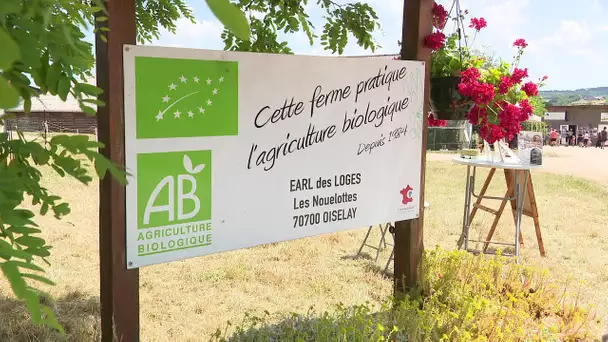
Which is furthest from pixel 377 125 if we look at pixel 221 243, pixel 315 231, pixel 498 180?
pixel 498 180

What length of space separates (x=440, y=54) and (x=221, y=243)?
1927 millimetres

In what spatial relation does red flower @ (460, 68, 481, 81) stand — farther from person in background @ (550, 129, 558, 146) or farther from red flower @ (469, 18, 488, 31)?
person in background @ (550, 129, 558, 146)

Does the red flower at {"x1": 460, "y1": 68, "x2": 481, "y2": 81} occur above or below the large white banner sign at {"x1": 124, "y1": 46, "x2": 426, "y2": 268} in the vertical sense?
above

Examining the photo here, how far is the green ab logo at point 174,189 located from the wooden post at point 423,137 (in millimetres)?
1431

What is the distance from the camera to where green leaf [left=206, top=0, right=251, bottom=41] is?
0.45 meters

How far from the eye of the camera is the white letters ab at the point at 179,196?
221 cm

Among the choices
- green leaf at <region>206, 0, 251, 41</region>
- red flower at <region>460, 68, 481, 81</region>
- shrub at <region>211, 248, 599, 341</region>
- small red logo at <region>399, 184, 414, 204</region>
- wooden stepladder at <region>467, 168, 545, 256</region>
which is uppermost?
red flower at <region>460, 68, 481, 81</region>

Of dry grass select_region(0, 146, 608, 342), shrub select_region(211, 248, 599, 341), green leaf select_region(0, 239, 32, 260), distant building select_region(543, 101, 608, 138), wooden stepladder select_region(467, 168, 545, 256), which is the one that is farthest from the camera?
distant building select_region(543, 101, 608, 138)

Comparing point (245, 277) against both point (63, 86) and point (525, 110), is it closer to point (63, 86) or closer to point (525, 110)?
point (525, 110)

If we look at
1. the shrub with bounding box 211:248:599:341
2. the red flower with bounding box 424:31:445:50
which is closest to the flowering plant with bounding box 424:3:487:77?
the red flower with bounding box 424:31:445:50

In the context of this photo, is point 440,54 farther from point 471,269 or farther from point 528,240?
point 528,240

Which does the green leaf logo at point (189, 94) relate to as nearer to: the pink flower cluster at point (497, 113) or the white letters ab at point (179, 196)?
the white letters ab at point (179, 196)

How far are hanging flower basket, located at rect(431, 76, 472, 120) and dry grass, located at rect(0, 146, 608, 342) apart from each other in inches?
54.5

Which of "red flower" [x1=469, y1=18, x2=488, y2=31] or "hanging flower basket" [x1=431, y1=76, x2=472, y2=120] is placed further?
"red flower" [x1=469, y1=18, x2=488, y2=31]
